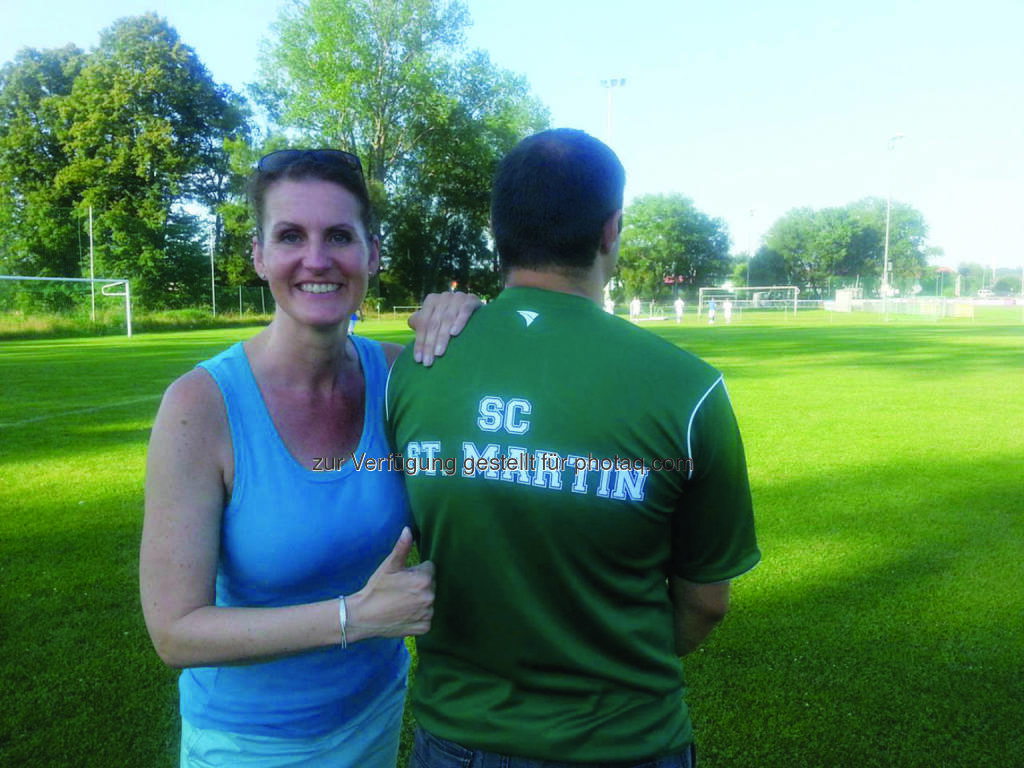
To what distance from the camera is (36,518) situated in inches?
247

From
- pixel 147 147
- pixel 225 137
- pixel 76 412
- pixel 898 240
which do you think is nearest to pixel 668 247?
pixel 898 240

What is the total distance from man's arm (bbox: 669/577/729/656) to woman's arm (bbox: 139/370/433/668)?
527mm

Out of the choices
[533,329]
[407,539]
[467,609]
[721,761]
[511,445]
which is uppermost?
[533,329]

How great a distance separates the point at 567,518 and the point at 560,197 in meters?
0.61

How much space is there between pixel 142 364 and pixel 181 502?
60.6 feet

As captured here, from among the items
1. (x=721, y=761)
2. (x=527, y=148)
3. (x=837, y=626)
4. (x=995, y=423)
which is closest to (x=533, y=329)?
(x=527, y=148)

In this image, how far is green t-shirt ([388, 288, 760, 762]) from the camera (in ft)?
4.78

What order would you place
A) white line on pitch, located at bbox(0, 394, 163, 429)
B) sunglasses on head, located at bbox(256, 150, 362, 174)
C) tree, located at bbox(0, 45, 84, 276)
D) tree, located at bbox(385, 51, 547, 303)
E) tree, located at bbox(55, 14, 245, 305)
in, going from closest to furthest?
sunglasses on head, located at bbox(256, 150, 362, 174) < white line on pitch, located at bbox(0, 394, 163, 429) < tree, located at bbox(0, 45, 84, 276) < tree, located at bbox(55, 14, 245, 305) < tree, located at bbox(385, 51, 547, 303)

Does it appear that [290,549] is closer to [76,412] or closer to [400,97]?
[76,412]

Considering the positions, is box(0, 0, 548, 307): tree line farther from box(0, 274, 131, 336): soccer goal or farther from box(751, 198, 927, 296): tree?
box(751, 198, 927, 296): tree

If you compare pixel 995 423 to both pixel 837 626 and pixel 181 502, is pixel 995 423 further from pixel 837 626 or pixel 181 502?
pixel 181 502

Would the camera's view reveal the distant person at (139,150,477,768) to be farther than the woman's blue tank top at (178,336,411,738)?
No

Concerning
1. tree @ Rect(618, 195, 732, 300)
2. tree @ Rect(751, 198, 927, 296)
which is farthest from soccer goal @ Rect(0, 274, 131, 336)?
tree @ Rect(751, 198, 927, 296)

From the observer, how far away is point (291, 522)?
165cm
